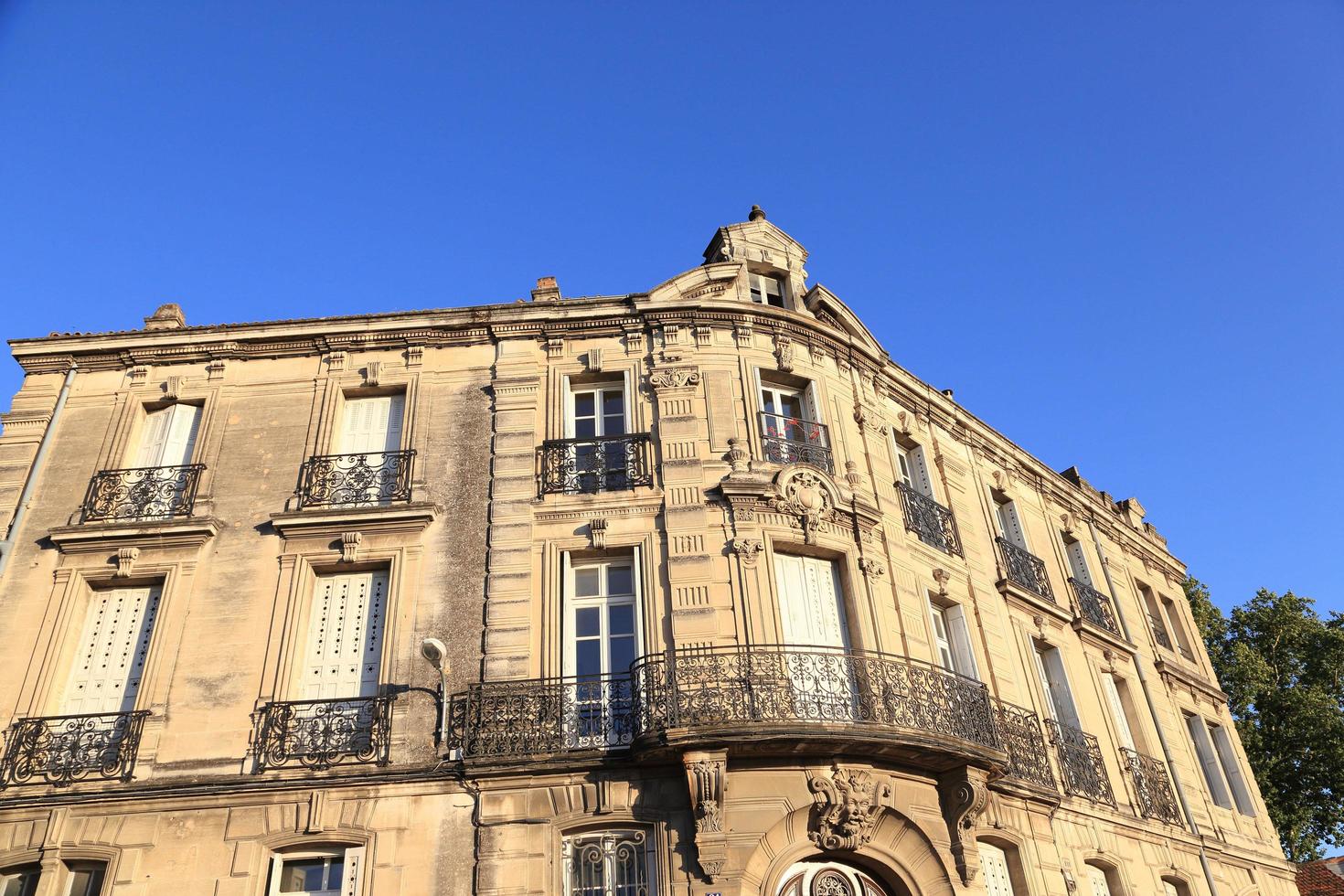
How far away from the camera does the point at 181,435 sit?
14.4 metres

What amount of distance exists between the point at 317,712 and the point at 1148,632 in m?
16.0

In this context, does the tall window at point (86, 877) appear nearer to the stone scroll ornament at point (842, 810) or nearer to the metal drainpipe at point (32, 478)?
the metal drainpipe at point (32, 478)

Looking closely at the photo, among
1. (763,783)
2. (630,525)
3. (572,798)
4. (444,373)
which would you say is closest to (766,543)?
(630,525)

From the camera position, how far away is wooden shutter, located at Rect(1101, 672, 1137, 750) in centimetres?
1675

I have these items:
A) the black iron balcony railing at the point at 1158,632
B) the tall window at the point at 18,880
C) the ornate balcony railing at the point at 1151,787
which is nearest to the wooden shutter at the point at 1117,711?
the ornate balcony railing at the point at 1151,787

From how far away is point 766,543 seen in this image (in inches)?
501

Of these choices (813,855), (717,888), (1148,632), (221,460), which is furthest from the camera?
(1148,632)

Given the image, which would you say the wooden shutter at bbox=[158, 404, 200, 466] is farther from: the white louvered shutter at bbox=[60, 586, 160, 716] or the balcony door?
the balcony door

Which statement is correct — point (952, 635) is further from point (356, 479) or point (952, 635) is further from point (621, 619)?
point (356, 479)

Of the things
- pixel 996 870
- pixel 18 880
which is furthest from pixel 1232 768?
pixel 18 880

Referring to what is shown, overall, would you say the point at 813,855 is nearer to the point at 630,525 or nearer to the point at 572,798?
the point at 572,798

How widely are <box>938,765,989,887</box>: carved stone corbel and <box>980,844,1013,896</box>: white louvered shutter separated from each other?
1.22 metres

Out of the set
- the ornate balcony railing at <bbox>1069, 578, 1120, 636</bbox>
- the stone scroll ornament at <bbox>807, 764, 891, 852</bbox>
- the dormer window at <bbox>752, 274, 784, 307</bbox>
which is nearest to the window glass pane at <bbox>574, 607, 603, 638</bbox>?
the stone scroll ornament at <bbox>807, 764, 891, 852</bbox>

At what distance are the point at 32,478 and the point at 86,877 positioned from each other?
227 inches
